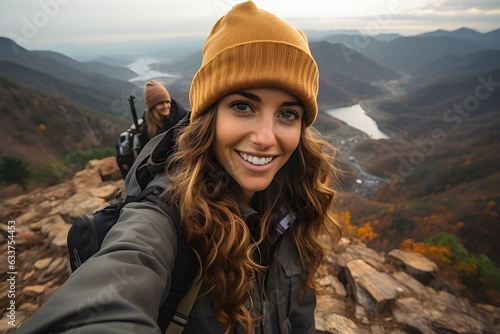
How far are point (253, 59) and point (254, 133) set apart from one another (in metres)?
0.44

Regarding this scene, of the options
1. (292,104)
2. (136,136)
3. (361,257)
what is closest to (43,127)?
(136,136)

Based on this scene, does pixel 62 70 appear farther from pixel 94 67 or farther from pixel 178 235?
pixel 178 235

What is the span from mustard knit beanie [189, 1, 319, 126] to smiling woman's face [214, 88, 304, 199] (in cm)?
6

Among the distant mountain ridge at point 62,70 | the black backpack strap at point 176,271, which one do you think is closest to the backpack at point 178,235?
the black backpack strap at point 176,271

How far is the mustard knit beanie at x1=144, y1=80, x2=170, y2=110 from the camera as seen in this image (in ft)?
14.8

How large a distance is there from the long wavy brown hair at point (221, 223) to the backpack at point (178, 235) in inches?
2.0

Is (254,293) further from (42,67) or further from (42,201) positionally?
(42,67)

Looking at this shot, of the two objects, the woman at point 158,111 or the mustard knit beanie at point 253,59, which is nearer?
the mustard knit beanie at point 253,59

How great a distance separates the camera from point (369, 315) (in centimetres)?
311

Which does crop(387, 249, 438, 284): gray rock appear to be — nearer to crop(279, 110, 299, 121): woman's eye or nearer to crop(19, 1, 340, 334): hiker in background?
crop(19, 1, 340, 334): hiker in background

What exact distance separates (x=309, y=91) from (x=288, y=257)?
1.12m

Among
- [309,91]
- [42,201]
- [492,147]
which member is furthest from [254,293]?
[492,147]

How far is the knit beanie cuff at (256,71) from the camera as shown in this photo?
1382mm

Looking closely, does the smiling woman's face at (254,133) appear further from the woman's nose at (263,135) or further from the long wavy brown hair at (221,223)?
the long wavy brown hair at (221,223)
